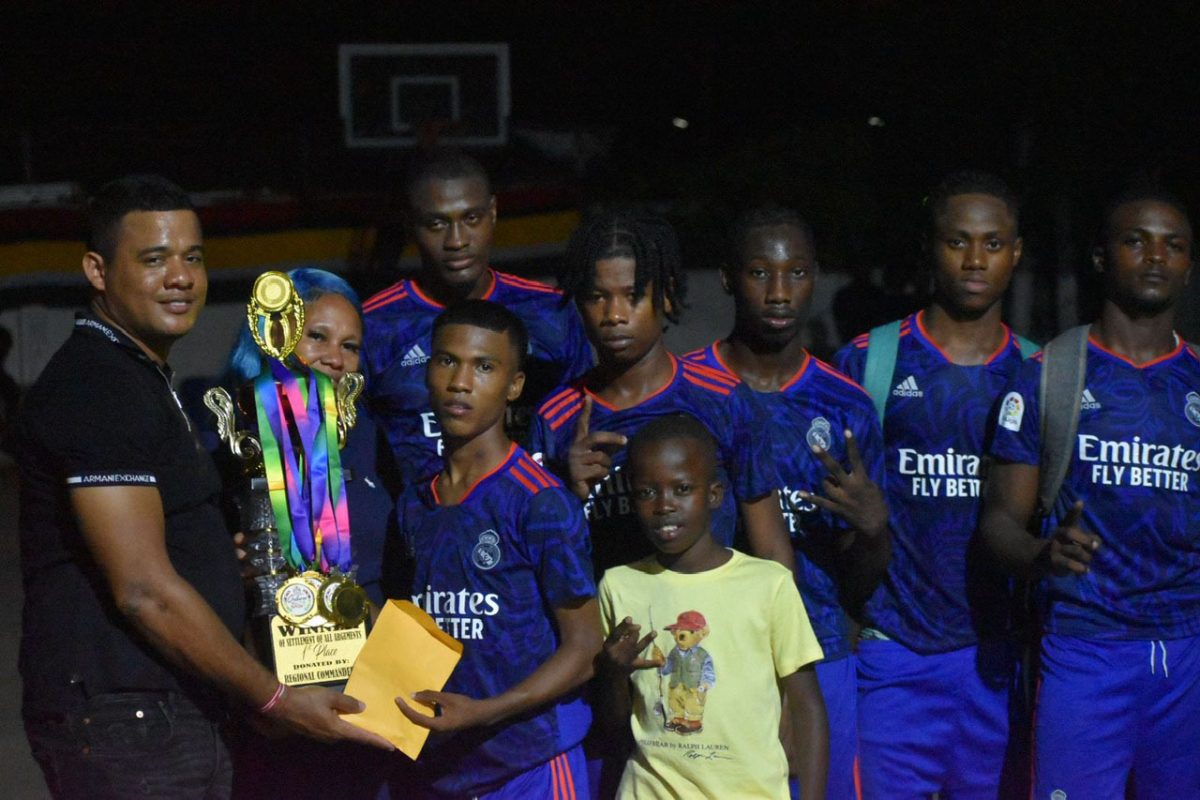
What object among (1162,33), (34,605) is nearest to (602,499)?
(34,605)

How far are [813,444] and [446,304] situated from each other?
1.13 meters

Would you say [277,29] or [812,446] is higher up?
[277,29]

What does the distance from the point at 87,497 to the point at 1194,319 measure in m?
10.8

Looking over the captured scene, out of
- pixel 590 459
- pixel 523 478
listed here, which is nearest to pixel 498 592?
pixel 523 478

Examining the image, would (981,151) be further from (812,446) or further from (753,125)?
(812,446)

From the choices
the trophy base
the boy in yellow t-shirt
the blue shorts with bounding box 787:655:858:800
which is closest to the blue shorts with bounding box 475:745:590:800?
the boy in yellow t-shirt

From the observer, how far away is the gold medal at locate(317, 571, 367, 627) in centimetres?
328

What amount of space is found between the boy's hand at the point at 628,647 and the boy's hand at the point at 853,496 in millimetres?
599

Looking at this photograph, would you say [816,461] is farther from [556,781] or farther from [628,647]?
[556,781]

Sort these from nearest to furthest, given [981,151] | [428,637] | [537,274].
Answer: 1. [428,637]
2. [981,151]
3. [537,274]

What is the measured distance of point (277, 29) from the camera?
1731 centimetres

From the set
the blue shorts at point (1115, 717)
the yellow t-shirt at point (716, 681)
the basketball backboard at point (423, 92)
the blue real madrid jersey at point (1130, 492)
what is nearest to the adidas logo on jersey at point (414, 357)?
the yellow t-shirt at point (716, 681)

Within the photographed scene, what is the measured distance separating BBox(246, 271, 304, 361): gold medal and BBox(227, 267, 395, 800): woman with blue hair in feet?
0.59

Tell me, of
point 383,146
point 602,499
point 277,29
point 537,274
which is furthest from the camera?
point 277,29
